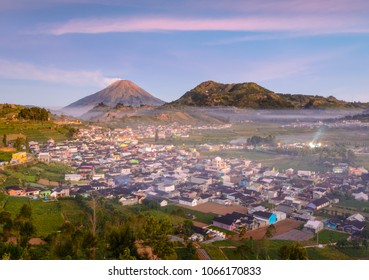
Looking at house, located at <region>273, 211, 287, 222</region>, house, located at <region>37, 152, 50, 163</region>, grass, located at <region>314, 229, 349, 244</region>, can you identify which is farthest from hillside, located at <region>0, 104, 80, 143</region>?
grass, located at <region>314, 229, 349, 244</region>

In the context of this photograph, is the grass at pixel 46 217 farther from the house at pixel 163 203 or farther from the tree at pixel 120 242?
the house at pixel 163 203

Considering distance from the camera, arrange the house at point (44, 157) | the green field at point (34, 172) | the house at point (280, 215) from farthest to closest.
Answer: the house at point (44, 157) → the green field at point (34, 172) → the house at point (280, 215)

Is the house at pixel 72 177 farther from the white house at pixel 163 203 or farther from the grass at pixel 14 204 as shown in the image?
the white house at pixel 163 203

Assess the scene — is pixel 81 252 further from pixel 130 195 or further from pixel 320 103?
pixel 320 103

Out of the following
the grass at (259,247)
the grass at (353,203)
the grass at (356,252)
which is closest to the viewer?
the grass at (259,247)

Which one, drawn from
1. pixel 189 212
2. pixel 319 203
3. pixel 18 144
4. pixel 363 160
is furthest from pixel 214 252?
pixel 363 160

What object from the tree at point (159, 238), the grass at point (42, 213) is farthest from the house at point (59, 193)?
the tree at point (159, 238)

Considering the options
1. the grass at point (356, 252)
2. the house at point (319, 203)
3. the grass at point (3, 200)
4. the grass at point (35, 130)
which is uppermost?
the grass at point (35, 130)

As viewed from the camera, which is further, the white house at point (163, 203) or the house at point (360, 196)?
the house at point (360, 196)

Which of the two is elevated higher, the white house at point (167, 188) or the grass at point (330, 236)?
the white house at point (167, 188)
